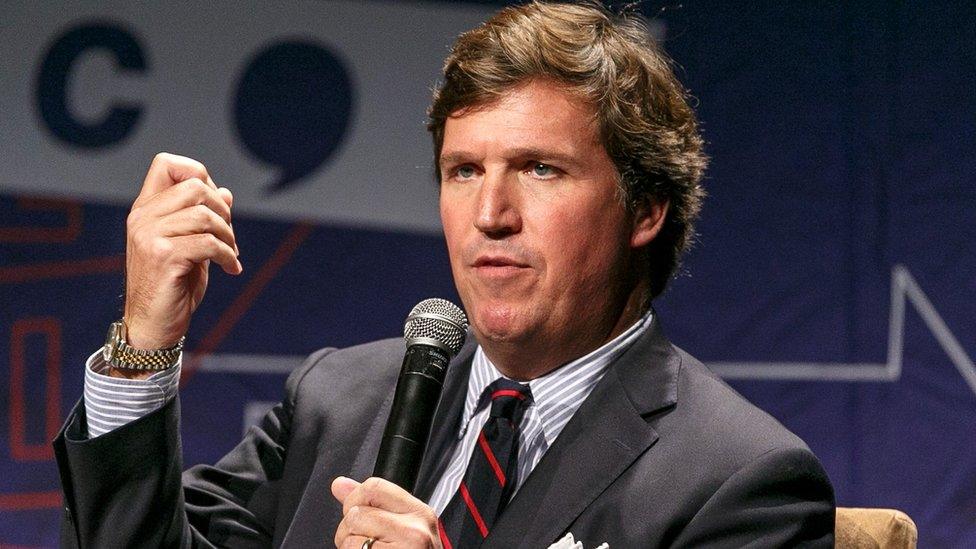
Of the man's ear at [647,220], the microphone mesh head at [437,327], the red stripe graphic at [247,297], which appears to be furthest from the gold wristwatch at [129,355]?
the red stripe graphic at [247,297]

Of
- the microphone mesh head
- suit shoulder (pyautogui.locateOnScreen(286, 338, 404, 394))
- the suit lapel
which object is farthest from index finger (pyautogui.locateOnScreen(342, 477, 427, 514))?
suit shoulder (pyautogui.locateOnScreen(286, 338, 404, 394))

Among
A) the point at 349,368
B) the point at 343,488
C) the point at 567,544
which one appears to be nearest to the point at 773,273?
the point at 349,368

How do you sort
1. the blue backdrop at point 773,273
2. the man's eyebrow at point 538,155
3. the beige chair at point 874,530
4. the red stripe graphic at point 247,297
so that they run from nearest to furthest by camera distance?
the man's eyebrow at point 538,155
the beige chair at point 874,530
the blue backdrop at point 773,273
the red stripe graphic at point 247,297

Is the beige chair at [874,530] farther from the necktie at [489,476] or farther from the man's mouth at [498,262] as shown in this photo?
the man's mouth at [498,262]

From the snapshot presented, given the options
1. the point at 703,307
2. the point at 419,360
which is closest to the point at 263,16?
the point at 703,307

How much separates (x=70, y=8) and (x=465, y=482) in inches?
77.6

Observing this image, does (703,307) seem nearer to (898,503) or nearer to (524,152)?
(898,503)

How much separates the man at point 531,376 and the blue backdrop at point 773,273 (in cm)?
120

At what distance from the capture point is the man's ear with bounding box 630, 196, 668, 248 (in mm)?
1833

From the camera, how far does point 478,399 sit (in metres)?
1.83

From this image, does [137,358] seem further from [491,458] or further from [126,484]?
[491,458]

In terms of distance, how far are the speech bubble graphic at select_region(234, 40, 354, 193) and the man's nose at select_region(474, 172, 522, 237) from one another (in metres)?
1.55

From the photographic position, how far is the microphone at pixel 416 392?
1324 millimetres

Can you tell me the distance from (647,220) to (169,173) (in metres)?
0.73
